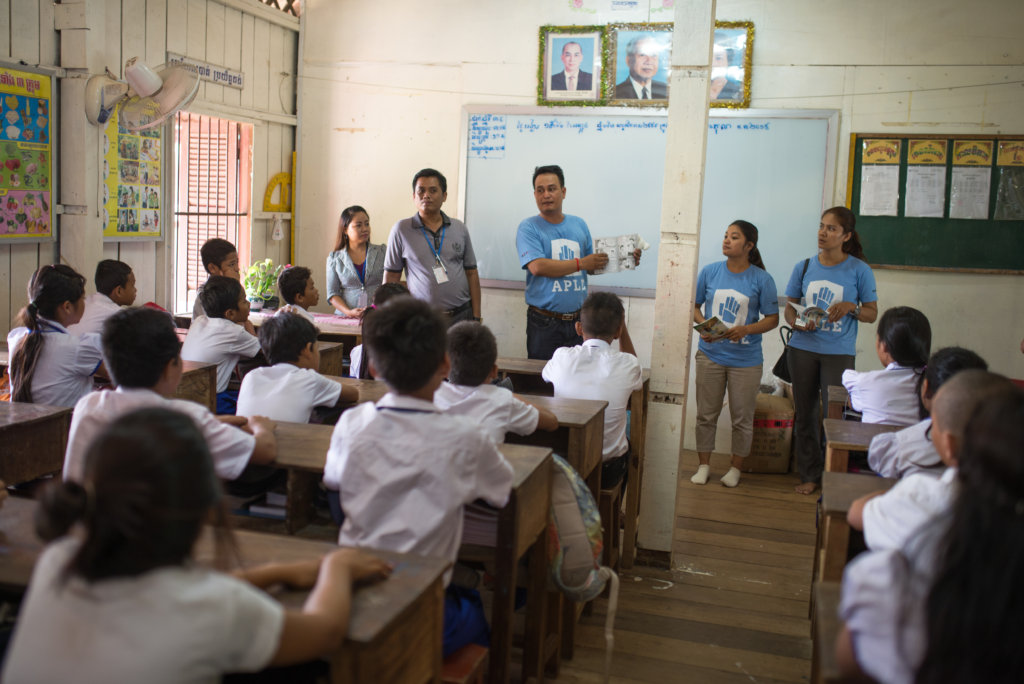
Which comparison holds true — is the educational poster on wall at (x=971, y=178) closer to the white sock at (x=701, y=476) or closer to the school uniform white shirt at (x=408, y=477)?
the white sock at (x=701, y=476)

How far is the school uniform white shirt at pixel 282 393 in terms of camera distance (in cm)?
277

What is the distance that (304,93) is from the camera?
6309 mm

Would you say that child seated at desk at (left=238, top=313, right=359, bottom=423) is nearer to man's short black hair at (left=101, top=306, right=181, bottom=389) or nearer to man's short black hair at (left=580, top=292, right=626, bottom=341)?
man's short black hair at (left=101, top=306, right=181, bottom=389)

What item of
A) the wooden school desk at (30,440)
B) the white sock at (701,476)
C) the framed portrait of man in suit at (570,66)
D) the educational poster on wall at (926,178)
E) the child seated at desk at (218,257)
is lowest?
the white sock at (701,476)

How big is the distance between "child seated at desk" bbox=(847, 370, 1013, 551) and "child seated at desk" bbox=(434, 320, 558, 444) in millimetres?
1123

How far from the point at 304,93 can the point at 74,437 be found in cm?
472

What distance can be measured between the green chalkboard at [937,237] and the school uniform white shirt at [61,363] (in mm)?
4279

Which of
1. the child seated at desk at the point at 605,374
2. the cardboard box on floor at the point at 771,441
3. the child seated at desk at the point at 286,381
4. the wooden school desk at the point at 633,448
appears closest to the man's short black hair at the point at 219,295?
the child seated at desk at the point at 286,381

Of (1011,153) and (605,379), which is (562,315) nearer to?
(605,379)

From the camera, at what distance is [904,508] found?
1.62 m

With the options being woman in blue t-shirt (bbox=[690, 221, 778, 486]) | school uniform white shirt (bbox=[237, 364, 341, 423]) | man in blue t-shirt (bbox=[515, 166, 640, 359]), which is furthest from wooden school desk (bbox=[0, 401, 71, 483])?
woman in blue t-shirt (bbox=[690, 221, 778, 486])

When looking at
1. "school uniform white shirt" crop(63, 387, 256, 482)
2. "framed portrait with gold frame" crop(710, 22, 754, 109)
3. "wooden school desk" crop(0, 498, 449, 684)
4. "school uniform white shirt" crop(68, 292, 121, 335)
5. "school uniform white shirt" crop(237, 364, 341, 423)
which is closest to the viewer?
"wooden school desk" crop(0, 498, 449, 684)

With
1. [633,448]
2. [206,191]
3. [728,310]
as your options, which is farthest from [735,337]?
[206,191]

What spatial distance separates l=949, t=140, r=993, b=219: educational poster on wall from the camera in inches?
205
